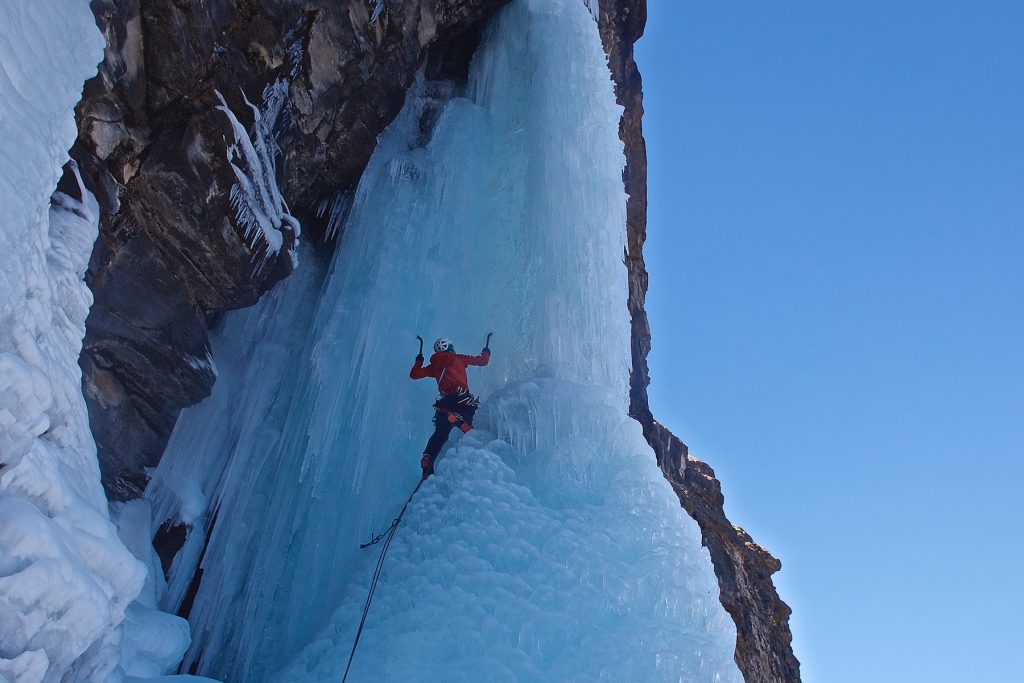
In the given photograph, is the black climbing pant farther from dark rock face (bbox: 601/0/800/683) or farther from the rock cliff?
dark rock face (bbox: 601/0/800/683)

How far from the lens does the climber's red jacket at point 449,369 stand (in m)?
5.32

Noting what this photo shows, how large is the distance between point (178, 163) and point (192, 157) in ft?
0.33

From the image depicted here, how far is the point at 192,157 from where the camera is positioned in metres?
5.14

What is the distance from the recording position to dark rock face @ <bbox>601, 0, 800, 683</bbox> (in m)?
9.78

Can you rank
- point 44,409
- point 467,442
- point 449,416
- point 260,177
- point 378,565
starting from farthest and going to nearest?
point 260,177
point 449,416
point 467,442
point 378,565
point 44,409

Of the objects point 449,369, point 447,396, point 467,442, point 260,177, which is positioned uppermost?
point 260,177

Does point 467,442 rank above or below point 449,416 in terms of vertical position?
below

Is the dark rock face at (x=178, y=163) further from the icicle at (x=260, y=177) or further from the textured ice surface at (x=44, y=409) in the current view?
the textured ice surface at (x=44, y=409)

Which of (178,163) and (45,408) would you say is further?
(178,163)

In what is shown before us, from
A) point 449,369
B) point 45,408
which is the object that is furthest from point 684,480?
point 45,408

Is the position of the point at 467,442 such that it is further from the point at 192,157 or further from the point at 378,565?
the point at 192,157

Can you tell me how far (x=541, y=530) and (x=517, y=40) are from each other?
5.39m

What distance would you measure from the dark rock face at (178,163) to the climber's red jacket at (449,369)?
1551 mm

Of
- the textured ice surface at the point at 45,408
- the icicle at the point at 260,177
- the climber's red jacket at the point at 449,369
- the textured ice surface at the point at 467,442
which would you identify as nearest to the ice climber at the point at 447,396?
the climber's red jacket at the point at 449,369
